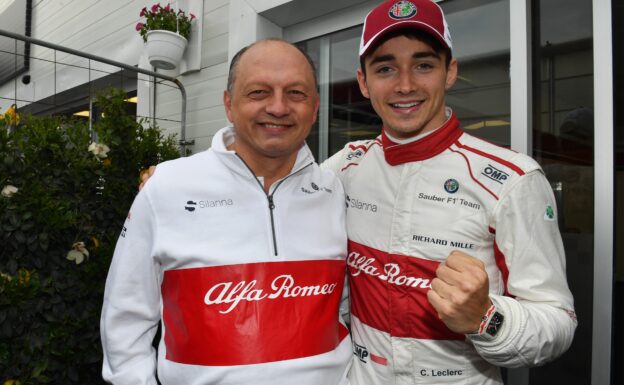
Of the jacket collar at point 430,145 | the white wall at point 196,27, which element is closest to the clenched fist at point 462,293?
the jacket collar at point 430,145

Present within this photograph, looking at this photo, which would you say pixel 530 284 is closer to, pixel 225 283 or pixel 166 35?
pixel 225 283

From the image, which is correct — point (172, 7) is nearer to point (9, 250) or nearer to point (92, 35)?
point (92, 35)

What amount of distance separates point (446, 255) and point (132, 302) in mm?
899

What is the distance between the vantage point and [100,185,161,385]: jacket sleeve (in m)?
1.28

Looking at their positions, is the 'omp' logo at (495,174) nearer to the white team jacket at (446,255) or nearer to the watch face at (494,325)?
the white team jacket at (446,255)

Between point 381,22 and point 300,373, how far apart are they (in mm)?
1037

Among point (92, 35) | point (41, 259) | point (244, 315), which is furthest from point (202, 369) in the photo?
point (92, 35)

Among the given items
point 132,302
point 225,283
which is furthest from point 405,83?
point 132,302

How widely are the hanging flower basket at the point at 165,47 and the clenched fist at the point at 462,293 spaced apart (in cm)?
325

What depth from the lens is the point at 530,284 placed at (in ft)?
3.59


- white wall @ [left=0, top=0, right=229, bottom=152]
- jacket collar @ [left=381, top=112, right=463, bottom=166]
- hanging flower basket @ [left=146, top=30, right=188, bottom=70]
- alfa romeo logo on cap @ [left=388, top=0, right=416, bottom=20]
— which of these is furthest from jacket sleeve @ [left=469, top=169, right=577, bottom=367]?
hanging flower basket @ [left=146, top=30, right=188, bottom=70]

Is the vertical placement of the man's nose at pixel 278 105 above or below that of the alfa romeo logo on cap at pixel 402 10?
below

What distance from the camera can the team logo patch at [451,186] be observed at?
1.26 metres

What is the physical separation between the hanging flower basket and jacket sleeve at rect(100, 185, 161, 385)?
2.64m
